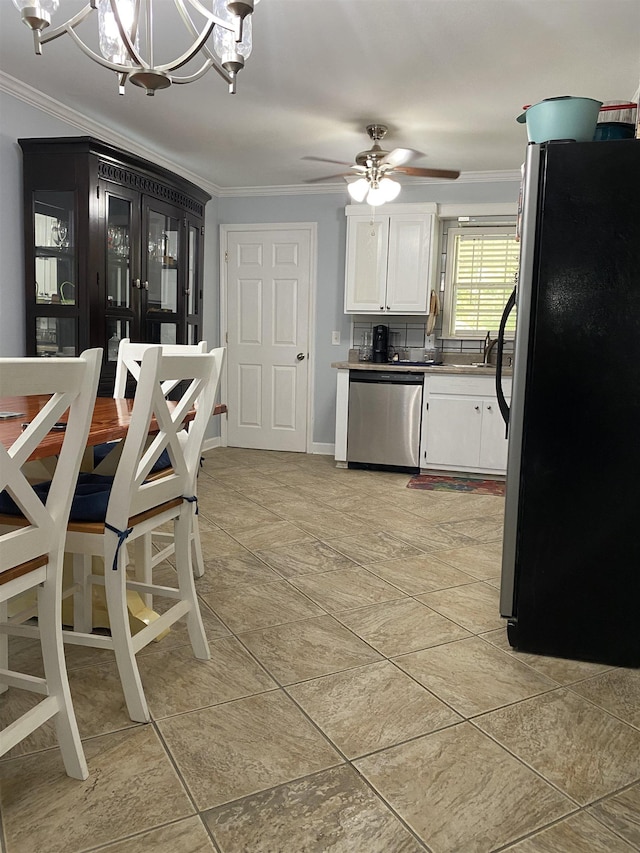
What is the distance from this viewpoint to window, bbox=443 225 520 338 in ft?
18.3

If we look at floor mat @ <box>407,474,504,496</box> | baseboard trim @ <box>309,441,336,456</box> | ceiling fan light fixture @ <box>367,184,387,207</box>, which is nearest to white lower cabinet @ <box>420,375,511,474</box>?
floor mat @ <box>407,474,504,496</box>

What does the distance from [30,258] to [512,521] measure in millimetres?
3079

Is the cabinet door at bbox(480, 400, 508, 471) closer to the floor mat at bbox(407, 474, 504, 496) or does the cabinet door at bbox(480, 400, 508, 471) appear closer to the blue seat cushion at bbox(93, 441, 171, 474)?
the floor mat at bbox(407, 474, 504, 496)

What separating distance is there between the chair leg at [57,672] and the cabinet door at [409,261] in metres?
4.38

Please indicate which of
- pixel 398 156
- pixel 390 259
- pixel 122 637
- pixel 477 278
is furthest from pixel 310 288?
pixel 122 637

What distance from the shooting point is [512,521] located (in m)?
2.26

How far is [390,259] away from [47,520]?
446cm

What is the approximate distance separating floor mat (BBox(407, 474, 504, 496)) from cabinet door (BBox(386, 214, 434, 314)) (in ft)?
4.68

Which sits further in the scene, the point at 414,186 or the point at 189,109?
the point at 414,186

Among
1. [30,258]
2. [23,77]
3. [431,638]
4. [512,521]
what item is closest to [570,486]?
[512,521]

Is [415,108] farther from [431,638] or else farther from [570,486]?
[431,638]

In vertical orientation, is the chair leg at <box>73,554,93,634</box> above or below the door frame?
below

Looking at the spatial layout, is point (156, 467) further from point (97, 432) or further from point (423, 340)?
point (423, 340)

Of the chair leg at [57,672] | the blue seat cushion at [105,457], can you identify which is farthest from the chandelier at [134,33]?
the chair leg at [57,672]
